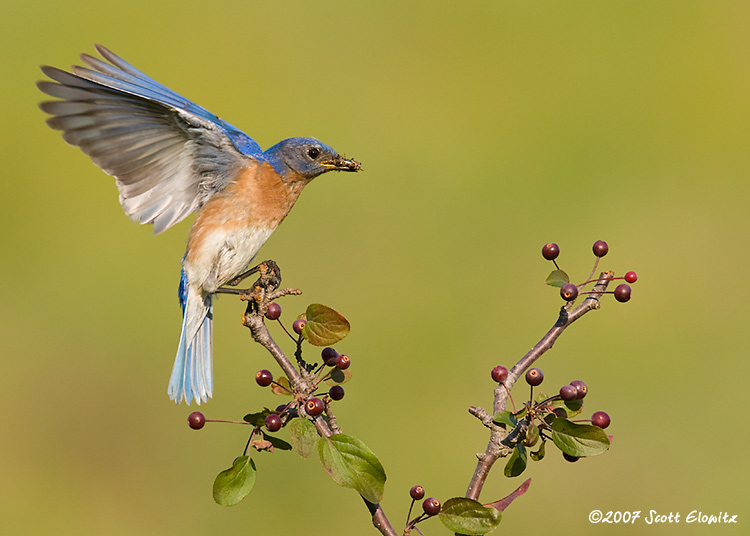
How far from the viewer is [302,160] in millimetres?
4359

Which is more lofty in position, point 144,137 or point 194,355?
point 144,137

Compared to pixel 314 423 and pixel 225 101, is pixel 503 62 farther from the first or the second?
pixel 314 423

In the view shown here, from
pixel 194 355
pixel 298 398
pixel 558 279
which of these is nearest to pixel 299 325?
pixel 298 398

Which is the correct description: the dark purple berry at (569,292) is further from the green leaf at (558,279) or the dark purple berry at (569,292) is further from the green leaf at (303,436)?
the green leaf at (303,436)

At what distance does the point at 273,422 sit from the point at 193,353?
94.4 inches

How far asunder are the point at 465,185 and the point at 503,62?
2300mm

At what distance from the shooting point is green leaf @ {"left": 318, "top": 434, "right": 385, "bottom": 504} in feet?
6.61

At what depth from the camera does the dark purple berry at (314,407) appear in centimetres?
215

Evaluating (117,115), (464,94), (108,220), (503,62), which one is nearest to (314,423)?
(117,115)

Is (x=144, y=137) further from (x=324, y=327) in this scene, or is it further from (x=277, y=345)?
(x=324, y=327)

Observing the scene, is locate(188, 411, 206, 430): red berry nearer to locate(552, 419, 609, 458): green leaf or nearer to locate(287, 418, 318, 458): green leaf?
locate(287, 418, 318, 458): green leaf

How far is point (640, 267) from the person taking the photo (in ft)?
25.1

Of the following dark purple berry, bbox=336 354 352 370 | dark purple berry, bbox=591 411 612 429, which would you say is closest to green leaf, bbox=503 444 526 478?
dark purple berry, bbox=591 411 612 429

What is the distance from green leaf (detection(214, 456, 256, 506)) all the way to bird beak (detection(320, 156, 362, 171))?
7.67 ft
